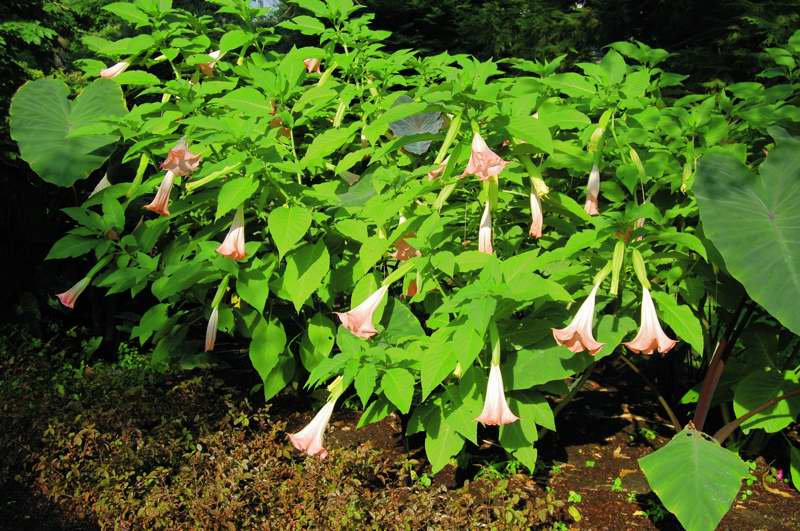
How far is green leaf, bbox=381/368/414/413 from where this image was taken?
8.69 feet

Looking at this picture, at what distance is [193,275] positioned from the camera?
323 centimetres

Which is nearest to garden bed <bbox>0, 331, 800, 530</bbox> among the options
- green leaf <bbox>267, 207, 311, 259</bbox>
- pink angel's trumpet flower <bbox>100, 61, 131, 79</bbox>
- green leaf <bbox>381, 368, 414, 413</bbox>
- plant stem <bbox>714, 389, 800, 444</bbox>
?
plant stem <bbox>714, 389, 800, 444</bbox>

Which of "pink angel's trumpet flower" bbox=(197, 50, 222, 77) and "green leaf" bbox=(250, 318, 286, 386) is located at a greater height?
"pink angel's trumpet flower" bbox=(197, 50, 222, 77)

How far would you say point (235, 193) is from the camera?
2.79m

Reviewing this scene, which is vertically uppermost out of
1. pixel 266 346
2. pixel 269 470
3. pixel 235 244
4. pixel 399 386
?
pixel 235 244

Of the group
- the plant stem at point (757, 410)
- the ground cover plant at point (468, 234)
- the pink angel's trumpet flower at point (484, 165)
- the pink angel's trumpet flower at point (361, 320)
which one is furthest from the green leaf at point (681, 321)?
the pink angel's trumpet flower at point (361, 320)

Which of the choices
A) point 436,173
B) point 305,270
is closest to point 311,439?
point 305,270

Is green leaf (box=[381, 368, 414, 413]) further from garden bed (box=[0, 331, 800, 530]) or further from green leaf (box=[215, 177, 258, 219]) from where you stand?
green leaf (box=[215, 177, 258, 219])

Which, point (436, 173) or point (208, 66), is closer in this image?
point (436, 173)

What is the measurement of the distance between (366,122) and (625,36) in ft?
26.3

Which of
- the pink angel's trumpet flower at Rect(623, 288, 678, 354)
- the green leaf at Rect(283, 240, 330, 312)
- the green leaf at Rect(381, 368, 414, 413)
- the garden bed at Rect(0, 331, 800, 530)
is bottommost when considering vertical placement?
the garden bed at Rect(0, 331, 800, 530)

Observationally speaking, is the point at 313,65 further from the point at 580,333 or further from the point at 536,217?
the point at 580,333

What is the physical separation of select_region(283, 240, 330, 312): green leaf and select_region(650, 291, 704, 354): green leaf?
1273mm

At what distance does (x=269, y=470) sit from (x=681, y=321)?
5.69 ft
